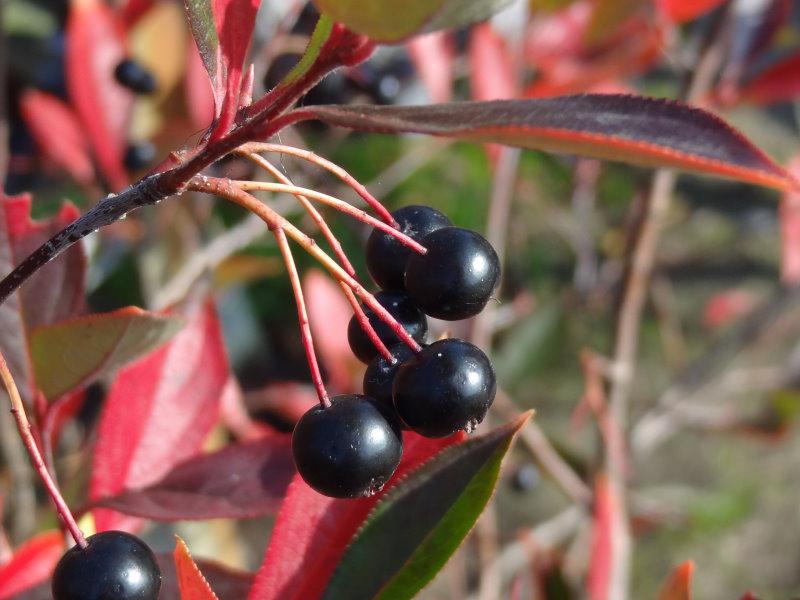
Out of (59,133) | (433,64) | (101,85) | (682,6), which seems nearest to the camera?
(682,6)

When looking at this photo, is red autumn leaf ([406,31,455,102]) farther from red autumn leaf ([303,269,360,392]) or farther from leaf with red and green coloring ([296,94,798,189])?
leaf with red and green coloring ([296,94,798,189])

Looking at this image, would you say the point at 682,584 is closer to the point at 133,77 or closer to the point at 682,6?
the point at 682,6

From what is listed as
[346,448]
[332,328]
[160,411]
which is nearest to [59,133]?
[332,328]

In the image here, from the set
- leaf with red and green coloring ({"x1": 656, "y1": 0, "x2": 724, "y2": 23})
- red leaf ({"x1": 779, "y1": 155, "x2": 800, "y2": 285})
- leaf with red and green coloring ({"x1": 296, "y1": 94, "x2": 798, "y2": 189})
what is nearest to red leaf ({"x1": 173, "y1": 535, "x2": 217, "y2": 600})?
leaf with red and green coloring ({"x1": 296, "y1": 94, "x2": 798, "y2": 189})

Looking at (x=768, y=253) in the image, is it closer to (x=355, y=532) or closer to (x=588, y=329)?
(x=588, y=329)

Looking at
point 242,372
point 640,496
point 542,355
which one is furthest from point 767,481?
point 242,372

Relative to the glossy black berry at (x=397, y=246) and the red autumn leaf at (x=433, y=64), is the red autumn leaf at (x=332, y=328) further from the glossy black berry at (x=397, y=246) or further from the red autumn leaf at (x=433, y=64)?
the glossy black berry at (x=397, y=246)
